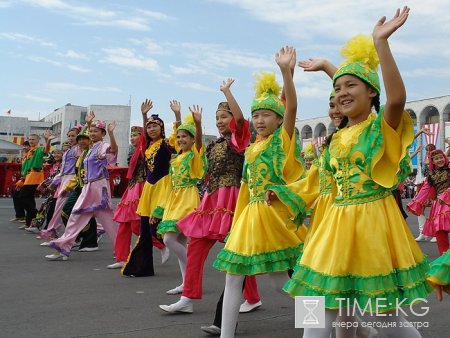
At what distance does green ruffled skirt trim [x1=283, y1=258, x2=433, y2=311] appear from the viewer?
108 inches

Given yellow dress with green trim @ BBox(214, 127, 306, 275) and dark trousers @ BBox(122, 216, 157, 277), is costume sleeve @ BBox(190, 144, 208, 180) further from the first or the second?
yellow dress with green trim @ BBox(214, 127, 306, 275)

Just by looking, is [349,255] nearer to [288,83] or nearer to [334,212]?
[334,212]

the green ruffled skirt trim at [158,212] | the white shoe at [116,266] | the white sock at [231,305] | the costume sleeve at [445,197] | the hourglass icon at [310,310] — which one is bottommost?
the white shoe at [116,266]

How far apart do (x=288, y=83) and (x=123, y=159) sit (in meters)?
83.3

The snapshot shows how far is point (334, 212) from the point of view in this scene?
3.03 meters

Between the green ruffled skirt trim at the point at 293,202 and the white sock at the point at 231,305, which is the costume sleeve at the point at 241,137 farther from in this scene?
the white sock at the point at 231,305

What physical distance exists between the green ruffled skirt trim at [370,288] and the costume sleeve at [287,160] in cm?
140

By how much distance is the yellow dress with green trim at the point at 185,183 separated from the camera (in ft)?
19.7

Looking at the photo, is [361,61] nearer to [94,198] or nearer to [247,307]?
[247,307]

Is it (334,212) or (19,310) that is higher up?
(334,212)

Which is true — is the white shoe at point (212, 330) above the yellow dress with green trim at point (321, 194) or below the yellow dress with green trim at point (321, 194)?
below

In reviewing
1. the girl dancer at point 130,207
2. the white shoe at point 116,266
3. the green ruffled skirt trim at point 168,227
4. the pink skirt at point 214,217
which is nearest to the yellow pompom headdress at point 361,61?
Answer: the pink skirt at point 214,217

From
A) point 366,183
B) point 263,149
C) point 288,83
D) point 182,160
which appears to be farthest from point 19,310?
point 366,183

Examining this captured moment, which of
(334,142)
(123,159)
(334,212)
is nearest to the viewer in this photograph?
(334,212)
